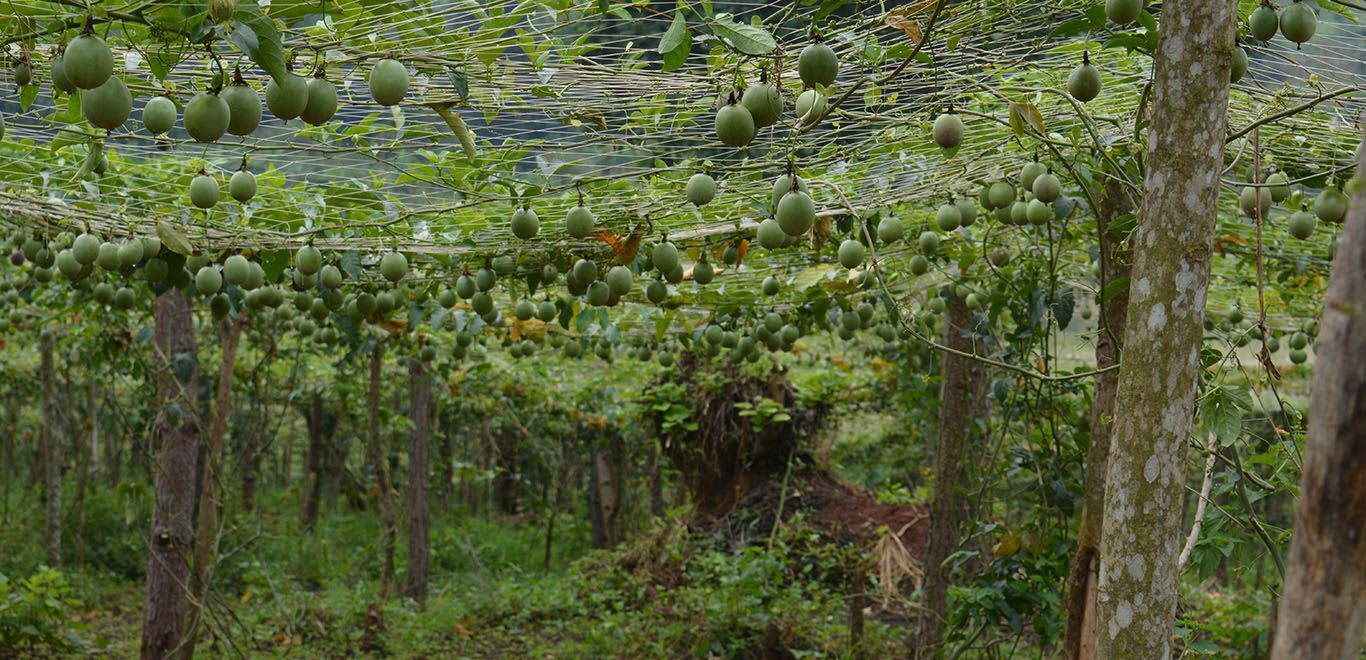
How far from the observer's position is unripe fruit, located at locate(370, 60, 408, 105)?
208 cm

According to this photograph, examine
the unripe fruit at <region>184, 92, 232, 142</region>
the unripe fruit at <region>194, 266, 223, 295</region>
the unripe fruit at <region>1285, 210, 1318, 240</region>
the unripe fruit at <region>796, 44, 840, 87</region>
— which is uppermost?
the unripe fruit at <region>184, 92, 232, 142</region>

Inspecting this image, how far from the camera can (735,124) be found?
2.04 metres

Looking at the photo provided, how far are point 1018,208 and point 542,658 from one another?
552 centimetres

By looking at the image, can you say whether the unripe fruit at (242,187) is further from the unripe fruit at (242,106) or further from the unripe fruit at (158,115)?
the unripe fruit at (242,106)

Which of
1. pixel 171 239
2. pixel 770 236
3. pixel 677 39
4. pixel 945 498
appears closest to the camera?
pixel 677 39

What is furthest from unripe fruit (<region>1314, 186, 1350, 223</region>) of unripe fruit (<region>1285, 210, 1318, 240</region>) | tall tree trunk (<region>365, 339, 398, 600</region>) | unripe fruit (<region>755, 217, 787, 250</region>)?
tall tree trunk (<region>365, 339, 398, 600</region>)

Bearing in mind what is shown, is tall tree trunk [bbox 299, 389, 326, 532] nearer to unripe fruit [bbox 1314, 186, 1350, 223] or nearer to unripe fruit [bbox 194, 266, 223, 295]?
unripe fruit [bbox 194, 266, 223, 295]

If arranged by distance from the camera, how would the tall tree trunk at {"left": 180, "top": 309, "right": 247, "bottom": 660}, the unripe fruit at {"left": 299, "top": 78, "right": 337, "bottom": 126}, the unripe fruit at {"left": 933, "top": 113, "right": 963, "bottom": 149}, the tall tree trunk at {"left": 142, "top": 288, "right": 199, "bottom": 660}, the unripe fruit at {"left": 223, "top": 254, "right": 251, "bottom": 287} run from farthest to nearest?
the tall tree trunk at {"left": 180, "top": 309, "right": 247, "bottom": 660} → the tall tree trunk at {"left": 142, "top": 288, "right": 199, "bottom": 660} → the unripe fruit at {"left": 223, "top": 254, "right": 251, "bottom": 287} → the unripe fruit at {"left": 933, "top": 113, "right": 963, "bottom": 149} → the unripe fruit at {"left": 299, "top": 78, "right": 337, "bottom": 126}

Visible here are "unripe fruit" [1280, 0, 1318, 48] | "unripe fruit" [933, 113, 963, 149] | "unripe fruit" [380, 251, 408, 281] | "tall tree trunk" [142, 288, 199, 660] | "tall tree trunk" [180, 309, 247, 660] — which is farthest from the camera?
"tall tree trunk" [180, 309, 247, 660]

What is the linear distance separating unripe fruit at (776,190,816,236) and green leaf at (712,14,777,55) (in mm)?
358

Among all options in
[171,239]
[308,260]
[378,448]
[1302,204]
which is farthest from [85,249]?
[378,448]

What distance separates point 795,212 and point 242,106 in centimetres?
103

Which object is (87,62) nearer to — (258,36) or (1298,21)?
(258,36)

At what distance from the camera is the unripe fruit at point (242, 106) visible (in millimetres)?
1815
